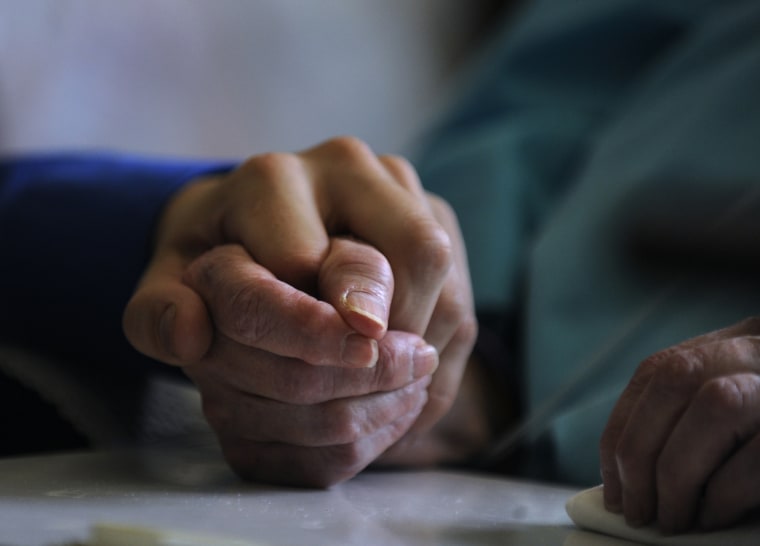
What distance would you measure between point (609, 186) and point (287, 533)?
15.2 inches

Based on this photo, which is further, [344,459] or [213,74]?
[213,74]

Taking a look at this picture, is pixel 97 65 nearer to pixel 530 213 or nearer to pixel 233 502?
pixel 530 213

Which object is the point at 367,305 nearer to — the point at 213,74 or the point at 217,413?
the point at 217,413

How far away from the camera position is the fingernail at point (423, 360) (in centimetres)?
29

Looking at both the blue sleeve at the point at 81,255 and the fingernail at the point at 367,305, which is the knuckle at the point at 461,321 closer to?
the fingernail at the point at 367,305

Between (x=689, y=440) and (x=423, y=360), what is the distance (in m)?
0.09

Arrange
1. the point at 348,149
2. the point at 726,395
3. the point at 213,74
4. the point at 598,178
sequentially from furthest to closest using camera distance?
the point at 213,74, the point at 598,178, the point at 348,149, the point at 726,395

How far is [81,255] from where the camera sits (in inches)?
17.2

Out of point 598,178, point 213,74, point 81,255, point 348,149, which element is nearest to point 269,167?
point 348,149

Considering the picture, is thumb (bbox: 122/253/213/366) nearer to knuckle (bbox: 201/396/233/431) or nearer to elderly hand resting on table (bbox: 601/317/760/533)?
knuckle (bbox: 201/396/233/431)

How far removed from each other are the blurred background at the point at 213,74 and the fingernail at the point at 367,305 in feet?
1.42

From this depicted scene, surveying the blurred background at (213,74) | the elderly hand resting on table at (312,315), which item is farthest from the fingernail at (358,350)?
the blurred background at (213,74)

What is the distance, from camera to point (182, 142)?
2.56 ft

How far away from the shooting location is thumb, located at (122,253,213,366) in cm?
29
